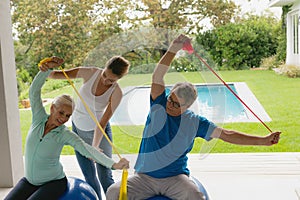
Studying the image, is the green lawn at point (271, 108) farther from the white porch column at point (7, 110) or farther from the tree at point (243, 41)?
the white porch column at point (7, 110)

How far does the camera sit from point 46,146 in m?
2.28

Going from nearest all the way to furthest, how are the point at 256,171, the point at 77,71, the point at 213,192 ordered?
1. the point at 77,71
2. the point at 213,192
3. the point at 256,171

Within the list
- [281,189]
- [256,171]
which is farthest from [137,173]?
[256,171]

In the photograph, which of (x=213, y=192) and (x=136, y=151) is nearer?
(x=136, y=151)

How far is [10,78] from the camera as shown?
3438 millimetres

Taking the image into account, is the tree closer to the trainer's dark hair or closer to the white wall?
the white wall

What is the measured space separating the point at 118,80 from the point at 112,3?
491 cm

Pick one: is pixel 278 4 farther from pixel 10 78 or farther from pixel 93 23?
pixel 10 78

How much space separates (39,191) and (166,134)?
2.15 feet

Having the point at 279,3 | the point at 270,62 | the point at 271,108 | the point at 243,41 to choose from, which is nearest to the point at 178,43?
the point at 243,41

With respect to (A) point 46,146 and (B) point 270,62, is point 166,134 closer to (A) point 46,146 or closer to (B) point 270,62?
(A) point 46,146

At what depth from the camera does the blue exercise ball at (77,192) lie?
7.45ft

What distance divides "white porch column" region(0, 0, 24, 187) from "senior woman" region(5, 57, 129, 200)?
1.14 m

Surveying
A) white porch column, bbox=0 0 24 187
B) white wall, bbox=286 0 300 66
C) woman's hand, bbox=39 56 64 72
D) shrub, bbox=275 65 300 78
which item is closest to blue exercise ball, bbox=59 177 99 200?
woman's hand, bbox=39 56 64 72
